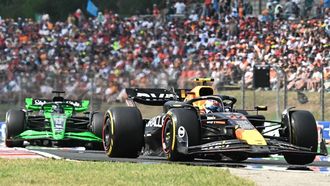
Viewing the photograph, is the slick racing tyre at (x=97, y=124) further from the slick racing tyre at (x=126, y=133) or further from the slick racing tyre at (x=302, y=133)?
Result: the slick racing tyre at (x=302, y=133)

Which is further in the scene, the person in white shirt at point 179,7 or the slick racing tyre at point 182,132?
the person in white shirt at point 179,7

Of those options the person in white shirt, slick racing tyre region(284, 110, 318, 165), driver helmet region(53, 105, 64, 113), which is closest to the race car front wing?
slick racing tyre region(284, 110, 318, 165)

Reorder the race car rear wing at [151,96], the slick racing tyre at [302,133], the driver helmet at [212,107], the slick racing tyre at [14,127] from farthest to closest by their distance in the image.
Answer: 1. the slick racing tyre at [14,127]
2. the race car rear wing at [151,96]
3. the driver helmet at [212,107]
4. the slick racing tyre at [302,133]

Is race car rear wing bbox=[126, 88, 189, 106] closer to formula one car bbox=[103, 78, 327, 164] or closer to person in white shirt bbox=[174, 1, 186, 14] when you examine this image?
formula one car bbox=[103, 78, 327, 164]

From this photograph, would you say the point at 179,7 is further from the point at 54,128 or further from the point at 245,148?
the point at 245,148

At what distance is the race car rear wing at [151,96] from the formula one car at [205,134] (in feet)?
3.25

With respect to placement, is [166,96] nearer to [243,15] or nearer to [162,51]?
[162,51]

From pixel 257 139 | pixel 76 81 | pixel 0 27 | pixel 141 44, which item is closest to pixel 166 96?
pixel 257 139

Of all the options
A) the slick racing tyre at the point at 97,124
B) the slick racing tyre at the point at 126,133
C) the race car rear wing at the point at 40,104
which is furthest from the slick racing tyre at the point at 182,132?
the race car rear wing at the point at 40,104

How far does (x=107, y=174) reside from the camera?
10.9m

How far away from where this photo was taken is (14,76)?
25797 millimetres

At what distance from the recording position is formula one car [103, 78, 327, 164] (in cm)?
1308

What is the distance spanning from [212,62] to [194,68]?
2.26 metres

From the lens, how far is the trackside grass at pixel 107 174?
10117 mm
